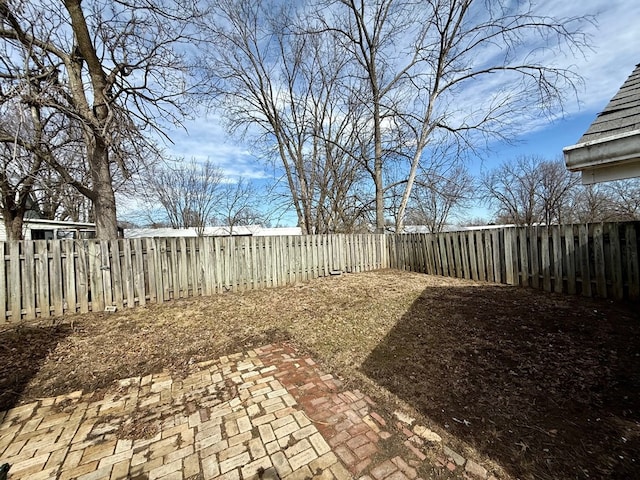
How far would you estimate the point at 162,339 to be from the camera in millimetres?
3764

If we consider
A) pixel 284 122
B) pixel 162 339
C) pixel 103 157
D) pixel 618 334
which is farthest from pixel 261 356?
pixel 284 122

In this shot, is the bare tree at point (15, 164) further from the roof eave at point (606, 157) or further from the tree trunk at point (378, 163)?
the tree trunk at point (378, 163)

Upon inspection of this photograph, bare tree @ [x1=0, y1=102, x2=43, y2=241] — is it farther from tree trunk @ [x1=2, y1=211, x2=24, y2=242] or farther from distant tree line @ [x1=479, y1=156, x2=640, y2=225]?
distant tree line @ [x1=479, y1=156, x2=640, y2=225]

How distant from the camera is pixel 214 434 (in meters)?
1.98

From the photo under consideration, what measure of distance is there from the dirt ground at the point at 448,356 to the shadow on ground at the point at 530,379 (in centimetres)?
1

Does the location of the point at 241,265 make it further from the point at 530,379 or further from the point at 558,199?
the point at 558,199

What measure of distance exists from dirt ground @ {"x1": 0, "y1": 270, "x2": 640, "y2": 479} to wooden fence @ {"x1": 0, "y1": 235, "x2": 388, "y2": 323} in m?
0.38

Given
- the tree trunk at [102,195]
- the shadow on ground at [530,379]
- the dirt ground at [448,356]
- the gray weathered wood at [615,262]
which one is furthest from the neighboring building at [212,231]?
the gray weathered wood at [615,262]

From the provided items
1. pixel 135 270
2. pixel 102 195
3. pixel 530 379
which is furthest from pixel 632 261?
pixel 102 195

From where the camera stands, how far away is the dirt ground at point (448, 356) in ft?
6.24

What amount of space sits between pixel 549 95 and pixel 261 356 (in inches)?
478

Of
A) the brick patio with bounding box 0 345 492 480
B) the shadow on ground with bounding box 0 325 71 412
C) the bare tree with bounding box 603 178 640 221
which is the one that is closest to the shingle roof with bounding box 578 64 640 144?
the brick patio with bounding box 0 345 492 480

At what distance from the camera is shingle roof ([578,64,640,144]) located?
1.85 metres

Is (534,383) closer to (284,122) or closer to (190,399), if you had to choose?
(190,399)
